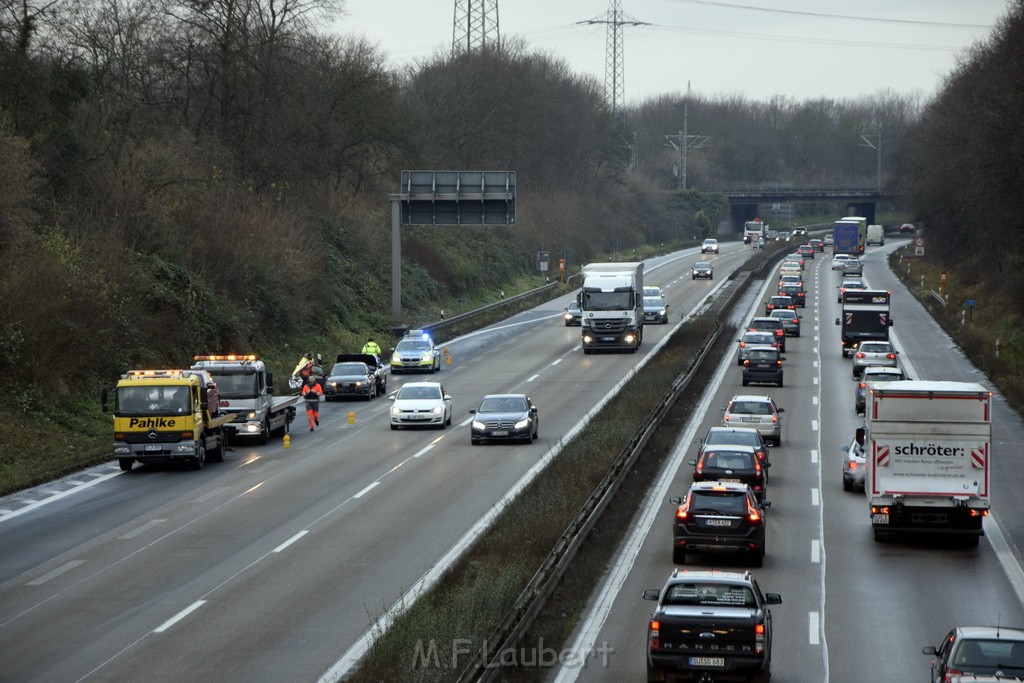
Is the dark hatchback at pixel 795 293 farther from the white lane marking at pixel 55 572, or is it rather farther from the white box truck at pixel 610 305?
the white lane marking at pixel 55 572

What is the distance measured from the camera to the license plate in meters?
15.1

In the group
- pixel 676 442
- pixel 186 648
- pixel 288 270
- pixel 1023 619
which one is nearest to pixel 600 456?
pixel 676 442

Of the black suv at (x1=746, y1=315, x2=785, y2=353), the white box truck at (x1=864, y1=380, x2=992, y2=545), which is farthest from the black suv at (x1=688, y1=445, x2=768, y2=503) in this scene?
the black suv at (x1=746, y1=315, x2=785, y2=353)

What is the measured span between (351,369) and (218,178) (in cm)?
1698

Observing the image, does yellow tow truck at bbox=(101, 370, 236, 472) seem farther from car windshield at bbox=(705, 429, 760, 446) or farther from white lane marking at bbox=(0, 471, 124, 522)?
car windshield at bbox=(705, 429, 760, 446)

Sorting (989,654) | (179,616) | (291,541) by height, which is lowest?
(291,541)

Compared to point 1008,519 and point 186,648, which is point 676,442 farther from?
point 186,648

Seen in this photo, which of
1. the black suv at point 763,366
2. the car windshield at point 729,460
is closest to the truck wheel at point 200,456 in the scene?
the car windshield at point 729,460

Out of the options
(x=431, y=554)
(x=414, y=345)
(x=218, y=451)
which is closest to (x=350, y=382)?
(x=414, y=345)

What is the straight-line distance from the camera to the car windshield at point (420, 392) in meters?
41.3

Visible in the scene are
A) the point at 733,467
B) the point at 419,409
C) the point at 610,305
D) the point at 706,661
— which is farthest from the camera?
the point at 610,305

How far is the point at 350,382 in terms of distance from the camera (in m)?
48.7

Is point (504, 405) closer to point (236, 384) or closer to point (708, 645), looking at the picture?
point (236, 384)

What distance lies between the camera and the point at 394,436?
39906mm
